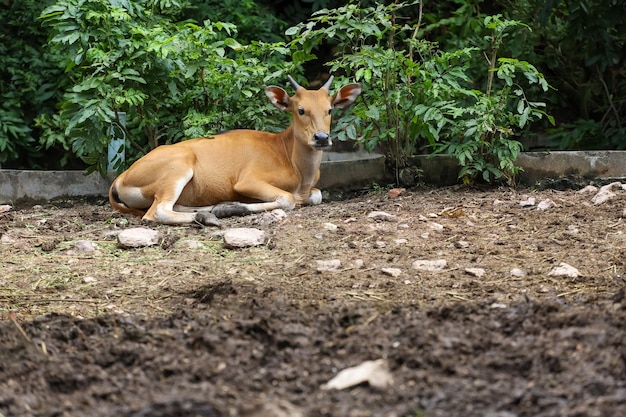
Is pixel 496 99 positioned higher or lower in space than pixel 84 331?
higher

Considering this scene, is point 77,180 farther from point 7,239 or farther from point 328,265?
point 328,265

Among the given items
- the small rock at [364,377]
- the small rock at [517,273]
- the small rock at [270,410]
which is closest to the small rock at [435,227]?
the small rock at [517,273]

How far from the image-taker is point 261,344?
3.04 metres

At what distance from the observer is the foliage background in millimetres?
7234

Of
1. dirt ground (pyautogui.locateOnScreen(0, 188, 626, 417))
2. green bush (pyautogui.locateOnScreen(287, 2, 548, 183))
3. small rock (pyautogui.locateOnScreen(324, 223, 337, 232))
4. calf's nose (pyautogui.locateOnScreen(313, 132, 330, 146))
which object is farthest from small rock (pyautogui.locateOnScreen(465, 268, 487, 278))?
calf's nose (pyautogui.locateOnScreen(313, 132, 330, 146))

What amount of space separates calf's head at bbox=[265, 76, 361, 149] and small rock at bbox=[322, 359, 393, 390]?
4488mm

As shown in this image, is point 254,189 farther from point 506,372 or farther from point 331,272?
point 506,372

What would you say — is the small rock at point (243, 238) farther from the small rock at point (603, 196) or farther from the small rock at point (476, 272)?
the small rock at point (603, 196)

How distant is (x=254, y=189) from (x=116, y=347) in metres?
4.11

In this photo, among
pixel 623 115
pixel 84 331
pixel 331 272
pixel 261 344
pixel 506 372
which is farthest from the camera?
pixel 623 115

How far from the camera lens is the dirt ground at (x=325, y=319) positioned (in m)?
2.56

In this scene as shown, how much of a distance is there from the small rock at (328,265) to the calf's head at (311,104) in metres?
2.34

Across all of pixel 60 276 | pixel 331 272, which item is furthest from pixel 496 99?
pixel 60 276

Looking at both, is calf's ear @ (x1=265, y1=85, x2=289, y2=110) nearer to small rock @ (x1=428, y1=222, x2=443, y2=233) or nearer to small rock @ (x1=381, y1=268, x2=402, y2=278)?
small rock @ (x1=428, y1=222, x2=443, y2=233)
